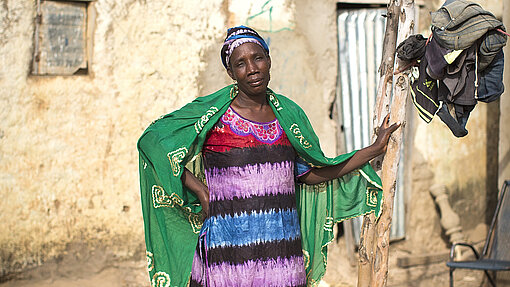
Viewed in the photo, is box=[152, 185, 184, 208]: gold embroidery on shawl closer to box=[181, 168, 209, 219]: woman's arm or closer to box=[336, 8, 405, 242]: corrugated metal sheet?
box=[181, 168, 209, 219]: woman's arm

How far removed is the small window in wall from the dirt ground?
5.11ft

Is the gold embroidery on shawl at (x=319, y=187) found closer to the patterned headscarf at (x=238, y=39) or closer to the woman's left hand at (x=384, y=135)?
the woman's left hand at (x=384, y=135)

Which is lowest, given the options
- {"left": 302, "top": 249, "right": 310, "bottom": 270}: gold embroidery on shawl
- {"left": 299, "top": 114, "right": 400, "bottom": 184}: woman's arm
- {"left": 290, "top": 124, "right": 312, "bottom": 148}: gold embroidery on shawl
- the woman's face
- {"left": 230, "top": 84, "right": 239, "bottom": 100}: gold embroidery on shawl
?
{"left": 302, "top": 249, "right": 310, "bottom": 270}: gold embroidery on shawl

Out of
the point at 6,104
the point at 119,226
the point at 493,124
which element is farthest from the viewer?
the point at 493,124

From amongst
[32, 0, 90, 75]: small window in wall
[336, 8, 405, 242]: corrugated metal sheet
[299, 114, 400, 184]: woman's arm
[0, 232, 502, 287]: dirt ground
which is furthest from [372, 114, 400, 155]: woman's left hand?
[32, 0, 90, 75]: small window in wall

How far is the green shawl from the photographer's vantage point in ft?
9.66

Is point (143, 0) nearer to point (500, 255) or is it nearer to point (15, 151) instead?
point (15, 151)

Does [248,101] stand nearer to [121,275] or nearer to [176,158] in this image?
[176,158]

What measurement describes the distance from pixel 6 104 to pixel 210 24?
72.1 inches

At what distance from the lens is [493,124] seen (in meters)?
6.64

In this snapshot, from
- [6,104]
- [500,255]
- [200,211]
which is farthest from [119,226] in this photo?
[500,255]

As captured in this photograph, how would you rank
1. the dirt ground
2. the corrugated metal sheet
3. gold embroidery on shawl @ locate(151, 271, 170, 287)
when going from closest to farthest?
gold embroidery on shawl @ locate(151, 271, 170, 287) < the dirt ground < the corrugated metal sheet

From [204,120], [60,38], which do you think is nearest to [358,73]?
[60,38]

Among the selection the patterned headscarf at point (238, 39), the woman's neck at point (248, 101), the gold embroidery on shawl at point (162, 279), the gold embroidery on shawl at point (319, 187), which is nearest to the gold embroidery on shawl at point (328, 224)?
the gold embroidery on shawl at point (319, 187)
